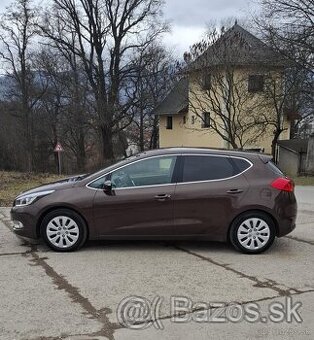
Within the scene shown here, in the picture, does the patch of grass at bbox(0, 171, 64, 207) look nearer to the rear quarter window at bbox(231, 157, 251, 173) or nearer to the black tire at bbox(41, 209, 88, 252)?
the black tire at bbox(41, 209, 88, 252)

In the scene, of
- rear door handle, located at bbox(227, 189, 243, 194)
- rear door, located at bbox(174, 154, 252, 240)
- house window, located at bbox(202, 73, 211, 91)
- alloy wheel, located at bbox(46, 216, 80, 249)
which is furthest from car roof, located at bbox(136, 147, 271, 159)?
house window, located at bbox(202, 73, 211, 91)

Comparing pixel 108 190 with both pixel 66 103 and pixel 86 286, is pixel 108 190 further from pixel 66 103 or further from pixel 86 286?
pixel 66 103

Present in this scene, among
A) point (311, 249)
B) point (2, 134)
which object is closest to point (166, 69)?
point (2, 134)

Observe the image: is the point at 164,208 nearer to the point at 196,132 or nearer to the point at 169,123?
the point at 196,132

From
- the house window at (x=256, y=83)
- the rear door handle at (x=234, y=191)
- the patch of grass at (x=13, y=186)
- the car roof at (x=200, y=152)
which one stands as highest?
the house window at (x=256, y=83)

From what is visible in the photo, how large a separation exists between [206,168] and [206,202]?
538 mm

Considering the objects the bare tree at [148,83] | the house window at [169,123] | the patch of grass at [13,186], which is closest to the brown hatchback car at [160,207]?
the patch of grass at [13,186]

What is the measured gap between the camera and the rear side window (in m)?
7.63

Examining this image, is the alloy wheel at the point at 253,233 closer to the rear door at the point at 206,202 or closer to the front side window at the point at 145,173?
the rear door at the point at 206,202

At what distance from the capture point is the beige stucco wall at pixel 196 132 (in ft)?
127

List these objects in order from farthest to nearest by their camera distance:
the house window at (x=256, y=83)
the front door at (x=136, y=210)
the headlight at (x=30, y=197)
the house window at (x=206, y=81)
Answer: the house window at (x=206, y=81) < the house window at (x=256, y=83) < the headlight at (x=30, y=197) < the front door at (x=136, y=210)

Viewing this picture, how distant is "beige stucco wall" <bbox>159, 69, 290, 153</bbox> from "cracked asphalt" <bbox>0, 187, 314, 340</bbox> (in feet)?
92.7

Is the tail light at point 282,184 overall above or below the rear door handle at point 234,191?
above

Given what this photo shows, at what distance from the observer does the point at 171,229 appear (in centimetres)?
749
